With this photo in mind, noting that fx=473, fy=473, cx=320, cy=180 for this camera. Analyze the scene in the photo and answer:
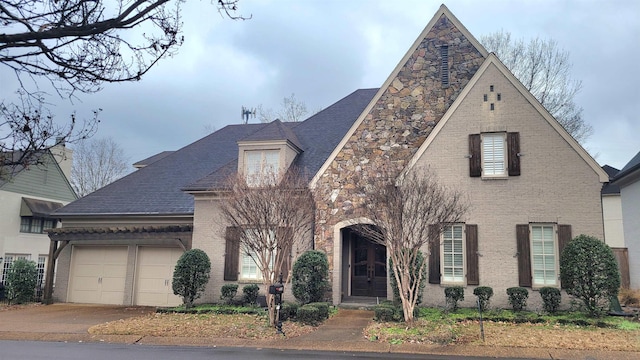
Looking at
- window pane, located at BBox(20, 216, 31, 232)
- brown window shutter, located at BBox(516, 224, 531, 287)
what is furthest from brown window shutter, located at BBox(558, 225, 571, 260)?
window pane, located at BBox(20, 216, 31, 232)

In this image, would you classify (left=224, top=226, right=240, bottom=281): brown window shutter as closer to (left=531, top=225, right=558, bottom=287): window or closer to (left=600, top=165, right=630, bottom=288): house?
(left=531, top=225, right=558, bottom=287): window

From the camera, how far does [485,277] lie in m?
13.9

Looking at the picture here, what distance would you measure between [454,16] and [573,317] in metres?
10.2

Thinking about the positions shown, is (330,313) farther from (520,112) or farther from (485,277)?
(520,112)

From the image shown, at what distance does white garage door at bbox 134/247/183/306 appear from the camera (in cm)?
1794

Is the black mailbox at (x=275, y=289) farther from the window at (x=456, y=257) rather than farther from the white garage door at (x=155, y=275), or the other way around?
the white garage door at (x=155, y=275)

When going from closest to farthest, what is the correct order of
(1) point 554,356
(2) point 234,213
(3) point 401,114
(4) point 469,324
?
1. (1) point 554,356
2. (4) point 469,324
3. (2) point 234,213
4. (3) point 401,114

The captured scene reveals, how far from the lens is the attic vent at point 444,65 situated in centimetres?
1605

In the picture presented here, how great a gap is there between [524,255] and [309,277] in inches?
248

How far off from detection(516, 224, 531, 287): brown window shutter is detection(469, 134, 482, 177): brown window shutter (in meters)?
2.01

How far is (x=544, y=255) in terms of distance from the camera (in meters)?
13.7

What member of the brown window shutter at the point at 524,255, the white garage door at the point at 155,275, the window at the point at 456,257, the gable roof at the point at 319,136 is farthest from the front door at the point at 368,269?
the white garage door at the point at 155,275

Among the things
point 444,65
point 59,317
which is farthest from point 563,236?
point 59,317

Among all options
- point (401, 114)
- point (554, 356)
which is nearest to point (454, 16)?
point (401, 114)
